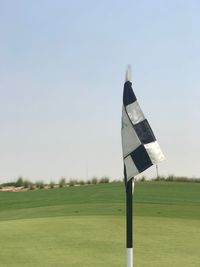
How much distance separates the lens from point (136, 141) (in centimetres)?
418

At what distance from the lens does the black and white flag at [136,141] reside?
413 cm

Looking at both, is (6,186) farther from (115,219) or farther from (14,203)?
(115,219)

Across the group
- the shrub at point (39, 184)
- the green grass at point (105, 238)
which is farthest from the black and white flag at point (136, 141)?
the shrub at point (39, 184)

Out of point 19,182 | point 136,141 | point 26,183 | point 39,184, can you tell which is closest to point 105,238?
point 136,141

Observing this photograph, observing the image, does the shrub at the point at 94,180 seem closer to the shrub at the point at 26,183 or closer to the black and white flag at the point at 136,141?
the shrub at the point at 26,183

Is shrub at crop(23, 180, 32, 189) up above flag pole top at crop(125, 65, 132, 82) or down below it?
below

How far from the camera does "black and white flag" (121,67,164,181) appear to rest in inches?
163

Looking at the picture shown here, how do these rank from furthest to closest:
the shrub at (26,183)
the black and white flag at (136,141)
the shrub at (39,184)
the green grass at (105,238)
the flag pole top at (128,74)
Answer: the shrub at (26,183) → the shrub at (39,184) → the green grass at (105,238) → the flag pole top at (128,74) → the black and white flag at (136,141)

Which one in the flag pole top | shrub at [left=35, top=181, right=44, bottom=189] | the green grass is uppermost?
the flag pole top

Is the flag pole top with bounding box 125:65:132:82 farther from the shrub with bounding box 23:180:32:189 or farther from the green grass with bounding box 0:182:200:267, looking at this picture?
the shrub with bounding box 23:180:32:189

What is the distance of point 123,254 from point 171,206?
9242 millimetres

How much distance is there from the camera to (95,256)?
24.9 ft

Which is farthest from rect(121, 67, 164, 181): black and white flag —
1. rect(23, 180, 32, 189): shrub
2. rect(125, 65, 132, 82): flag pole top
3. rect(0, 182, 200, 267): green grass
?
rect(23, 180, 32, 189): shrub

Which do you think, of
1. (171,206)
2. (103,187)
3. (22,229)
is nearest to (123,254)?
(22,229)
